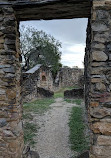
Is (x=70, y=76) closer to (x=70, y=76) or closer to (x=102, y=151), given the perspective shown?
(x=70, y=76)

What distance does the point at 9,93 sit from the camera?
9.22 feet

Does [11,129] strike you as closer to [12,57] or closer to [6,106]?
[6,106]

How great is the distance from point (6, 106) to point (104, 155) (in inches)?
69.3

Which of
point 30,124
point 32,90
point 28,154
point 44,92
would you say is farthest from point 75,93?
point 28,154

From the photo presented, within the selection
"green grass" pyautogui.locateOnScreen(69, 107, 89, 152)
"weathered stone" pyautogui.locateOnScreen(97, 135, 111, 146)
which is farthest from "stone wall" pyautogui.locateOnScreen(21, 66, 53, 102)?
"weathered stone" pyautogui.locateOnScreen(97, 135, 111, 146)

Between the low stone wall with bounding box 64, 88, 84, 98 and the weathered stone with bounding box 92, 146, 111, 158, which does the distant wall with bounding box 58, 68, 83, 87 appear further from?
the weathered stone with bounding box 92, 146, 111, 158

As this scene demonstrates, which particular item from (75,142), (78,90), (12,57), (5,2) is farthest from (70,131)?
(78,90)

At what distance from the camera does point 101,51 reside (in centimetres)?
239

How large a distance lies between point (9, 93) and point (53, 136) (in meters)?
2.57

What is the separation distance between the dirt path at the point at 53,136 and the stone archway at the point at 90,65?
1.22 meters

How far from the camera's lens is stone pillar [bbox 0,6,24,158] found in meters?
2.76

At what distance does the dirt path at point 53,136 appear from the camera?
392cm

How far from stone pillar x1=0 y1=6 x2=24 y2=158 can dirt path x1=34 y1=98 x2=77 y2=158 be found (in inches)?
48.6

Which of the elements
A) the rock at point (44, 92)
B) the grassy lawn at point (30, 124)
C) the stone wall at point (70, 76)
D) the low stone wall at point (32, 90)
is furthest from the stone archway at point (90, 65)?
the stone wall at point (70, 76)
